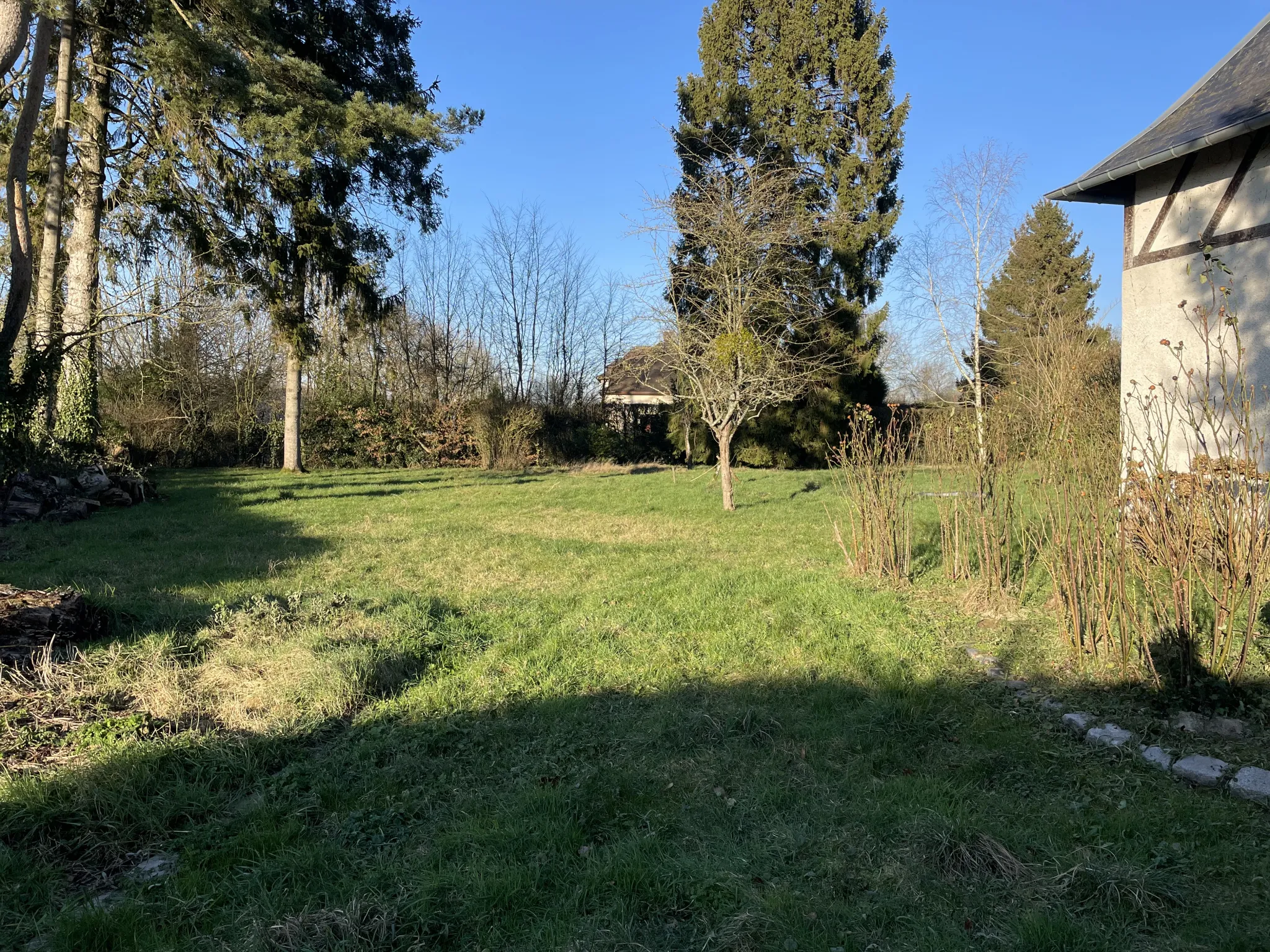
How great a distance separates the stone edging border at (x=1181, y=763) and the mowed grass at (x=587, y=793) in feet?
0.40

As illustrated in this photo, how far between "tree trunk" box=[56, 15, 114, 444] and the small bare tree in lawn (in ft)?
28.5

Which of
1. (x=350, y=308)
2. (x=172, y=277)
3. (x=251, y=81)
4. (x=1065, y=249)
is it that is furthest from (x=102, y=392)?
(x=1065, y=249)

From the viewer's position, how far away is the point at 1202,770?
3176mm

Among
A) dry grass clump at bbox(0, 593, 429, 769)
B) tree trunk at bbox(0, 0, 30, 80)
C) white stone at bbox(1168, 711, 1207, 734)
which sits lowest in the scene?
white stone at bbox(1168, 711, 1207, 734)

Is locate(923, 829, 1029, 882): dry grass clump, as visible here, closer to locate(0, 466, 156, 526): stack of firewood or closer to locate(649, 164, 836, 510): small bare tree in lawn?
locate(649, 164, 836, 510): small bare tree in lawn

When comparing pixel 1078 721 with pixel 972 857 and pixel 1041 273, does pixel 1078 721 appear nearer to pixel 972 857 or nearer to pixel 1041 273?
pixel 972 857

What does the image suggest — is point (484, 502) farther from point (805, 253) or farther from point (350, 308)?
point (805, 253)

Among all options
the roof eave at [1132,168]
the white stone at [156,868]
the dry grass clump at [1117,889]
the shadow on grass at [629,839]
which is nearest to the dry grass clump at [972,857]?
the shadow on grass at [629,839]

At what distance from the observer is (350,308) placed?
14984 mm

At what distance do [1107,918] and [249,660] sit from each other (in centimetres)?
415

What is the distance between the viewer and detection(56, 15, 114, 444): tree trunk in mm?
11820

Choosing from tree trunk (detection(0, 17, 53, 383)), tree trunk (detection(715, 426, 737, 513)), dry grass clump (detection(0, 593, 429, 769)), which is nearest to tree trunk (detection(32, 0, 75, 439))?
tree trunk (detection(0, 17, 53, 383))

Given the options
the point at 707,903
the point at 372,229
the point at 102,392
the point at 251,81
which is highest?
the point at 251,81

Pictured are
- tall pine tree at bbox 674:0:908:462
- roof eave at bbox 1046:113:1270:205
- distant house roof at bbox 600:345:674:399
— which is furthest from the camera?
tall pine tree at bbox 674:0:908:462
